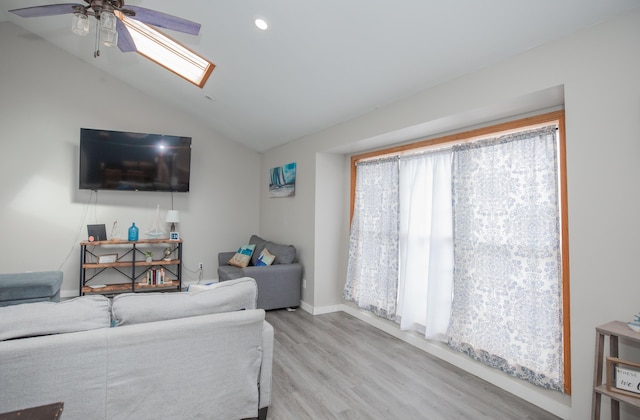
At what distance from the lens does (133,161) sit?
16.6 ft

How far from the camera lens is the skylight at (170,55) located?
3.86 metres

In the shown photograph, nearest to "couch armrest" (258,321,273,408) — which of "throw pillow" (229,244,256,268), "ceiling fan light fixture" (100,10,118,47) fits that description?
"ceiling fan light fixture" (100,10,118,47)

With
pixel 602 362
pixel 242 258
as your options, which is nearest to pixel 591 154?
pixel 602 362

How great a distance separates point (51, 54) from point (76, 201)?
2.22 meters

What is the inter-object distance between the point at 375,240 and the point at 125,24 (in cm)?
337

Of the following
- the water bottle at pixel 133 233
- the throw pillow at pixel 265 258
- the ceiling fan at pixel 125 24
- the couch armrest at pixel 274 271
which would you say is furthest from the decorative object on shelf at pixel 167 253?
the ceiling fan at pixel 125 24

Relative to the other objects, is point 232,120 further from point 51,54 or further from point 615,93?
point 615,93

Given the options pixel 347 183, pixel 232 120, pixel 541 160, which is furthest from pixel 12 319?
pixel 232 120

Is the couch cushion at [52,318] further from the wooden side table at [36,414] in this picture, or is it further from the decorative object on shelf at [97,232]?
the decorative object on shelf at [97,232]

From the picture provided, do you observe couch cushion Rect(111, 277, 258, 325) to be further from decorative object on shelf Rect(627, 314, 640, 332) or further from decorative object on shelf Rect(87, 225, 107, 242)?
decorative object on shelf Rect(87, 225, 107, 242)

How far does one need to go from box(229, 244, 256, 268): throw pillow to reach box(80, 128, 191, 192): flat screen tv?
4.60 feet

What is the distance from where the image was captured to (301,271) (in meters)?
4.66

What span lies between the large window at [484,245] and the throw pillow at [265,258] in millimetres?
1563

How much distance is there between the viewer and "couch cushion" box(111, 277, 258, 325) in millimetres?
1811
